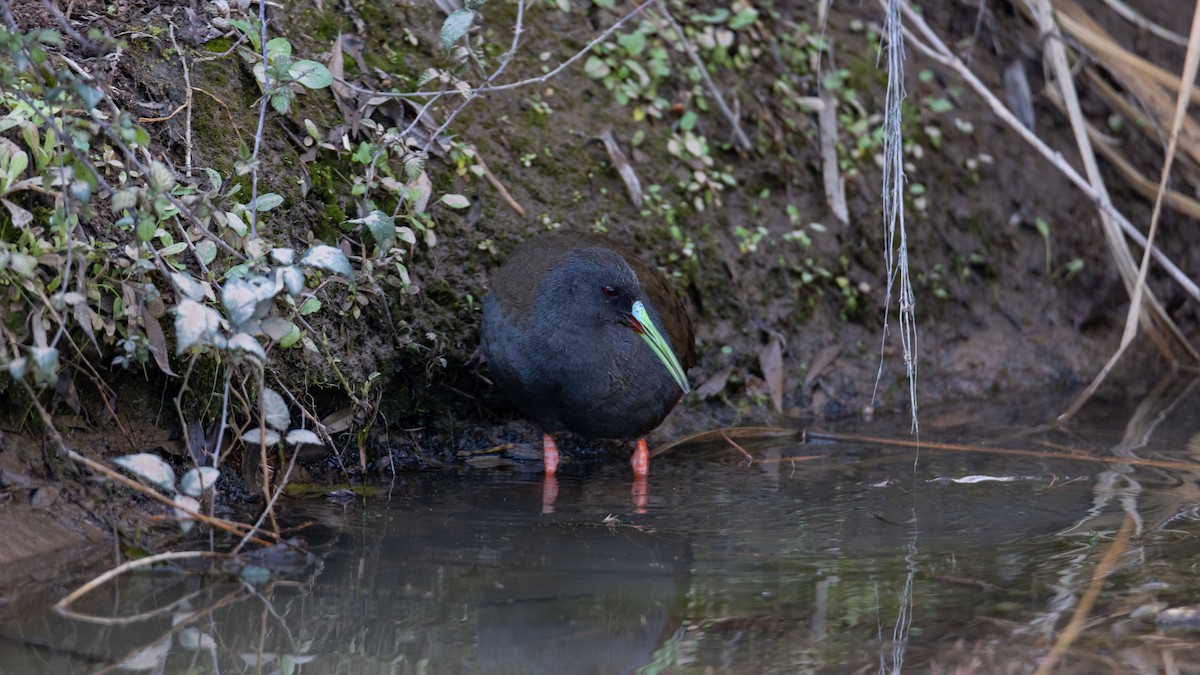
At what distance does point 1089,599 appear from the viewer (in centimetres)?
357

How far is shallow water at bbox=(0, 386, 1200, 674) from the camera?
10.6 feet

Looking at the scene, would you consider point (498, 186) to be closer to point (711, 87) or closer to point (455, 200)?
point (455, 200)

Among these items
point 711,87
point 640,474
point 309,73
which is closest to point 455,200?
point 309,73

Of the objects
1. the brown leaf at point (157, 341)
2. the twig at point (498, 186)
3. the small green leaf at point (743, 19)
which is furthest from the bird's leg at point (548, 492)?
the small green leaf at point (743, 19)

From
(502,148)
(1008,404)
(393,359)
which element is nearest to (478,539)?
(393,359)

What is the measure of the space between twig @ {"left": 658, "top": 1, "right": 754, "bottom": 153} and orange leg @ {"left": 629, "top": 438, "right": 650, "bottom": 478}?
81.9 inches

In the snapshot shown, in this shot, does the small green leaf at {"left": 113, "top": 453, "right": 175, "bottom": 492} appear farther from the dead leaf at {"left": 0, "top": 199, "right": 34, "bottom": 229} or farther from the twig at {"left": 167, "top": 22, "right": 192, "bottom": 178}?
the twig at {"left": 167, "top": 22, "right": 192, "bottom": 178}

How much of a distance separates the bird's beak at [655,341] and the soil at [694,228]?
0.83 meters

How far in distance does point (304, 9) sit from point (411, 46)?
0.57 metres

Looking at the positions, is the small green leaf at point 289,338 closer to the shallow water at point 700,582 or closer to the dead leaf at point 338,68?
the shallow water at point 700,582

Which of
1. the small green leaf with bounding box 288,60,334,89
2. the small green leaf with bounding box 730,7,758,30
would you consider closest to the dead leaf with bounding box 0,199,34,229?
the small green leaf with bounding box 288,60,334,89

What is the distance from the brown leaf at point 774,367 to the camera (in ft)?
21.0

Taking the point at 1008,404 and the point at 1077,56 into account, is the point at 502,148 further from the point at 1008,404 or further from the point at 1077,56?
the point at 1077,56

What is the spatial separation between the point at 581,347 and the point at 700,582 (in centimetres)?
165
